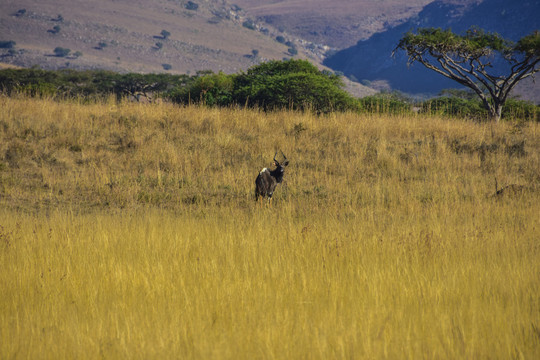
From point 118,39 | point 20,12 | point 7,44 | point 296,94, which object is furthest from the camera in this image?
point 118,39

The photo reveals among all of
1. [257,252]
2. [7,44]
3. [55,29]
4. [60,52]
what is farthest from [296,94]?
[55,29]

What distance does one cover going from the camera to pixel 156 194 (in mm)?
10078

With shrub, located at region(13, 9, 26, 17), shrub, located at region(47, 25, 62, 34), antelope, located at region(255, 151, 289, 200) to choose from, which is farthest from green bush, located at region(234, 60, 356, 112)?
shrub, located at region(13, 9, 26, 17)

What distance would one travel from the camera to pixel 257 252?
19.0 ft

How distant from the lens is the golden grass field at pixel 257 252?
11.4 feet

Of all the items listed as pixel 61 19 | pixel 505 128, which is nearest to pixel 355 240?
pixel 505 128

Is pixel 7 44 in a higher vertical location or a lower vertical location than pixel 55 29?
lower

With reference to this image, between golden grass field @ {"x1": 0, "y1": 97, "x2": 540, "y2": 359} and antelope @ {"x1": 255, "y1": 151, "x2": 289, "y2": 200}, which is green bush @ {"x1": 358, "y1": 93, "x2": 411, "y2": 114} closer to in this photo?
golden grass field @ {"x1": 0, "y1": 97, "x2": 540, "y2": 359}

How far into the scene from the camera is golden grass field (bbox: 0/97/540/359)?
346 cm

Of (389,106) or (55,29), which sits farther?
(55,29)

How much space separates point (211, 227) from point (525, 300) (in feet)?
13.7

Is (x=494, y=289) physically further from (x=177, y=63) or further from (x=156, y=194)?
(x=177, y=63)

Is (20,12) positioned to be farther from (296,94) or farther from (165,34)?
Answer: (296,94)

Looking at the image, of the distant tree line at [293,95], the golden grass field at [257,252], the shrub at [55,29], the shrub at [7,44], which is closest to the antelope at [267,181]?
the golden grass field at [257,252]
